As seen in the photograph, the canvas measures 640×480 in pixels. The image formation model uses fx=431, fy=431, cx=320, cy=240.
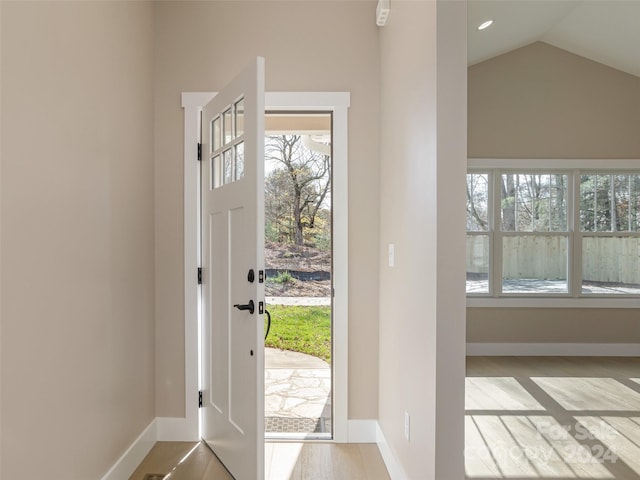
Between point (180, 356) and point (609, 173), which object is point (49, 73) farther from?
point (609, 173)

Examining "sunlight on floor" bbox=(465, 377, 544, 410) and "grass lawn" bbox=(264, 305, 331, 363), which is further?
"grass lawn" bbox=(264, 305, 331, 363)

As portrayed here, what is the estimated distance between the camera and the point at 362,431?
2.76 meters

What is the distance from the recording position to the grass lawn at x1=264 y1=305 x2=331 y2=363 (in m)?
3.86

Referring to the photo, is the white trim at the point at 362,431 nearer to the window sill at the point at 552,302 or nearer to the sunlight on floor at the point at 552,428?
the sunlight on floor at the point at 552,428

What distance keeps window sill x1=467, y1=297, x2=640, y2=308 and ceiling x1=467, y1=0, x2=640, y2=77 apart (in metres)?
2.66

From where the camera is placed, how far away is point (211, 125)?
2.66 m

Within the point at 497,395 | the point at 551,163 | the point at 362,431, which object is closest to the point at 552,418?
the point at 497,395

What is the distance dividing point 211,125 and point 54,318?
1461mm

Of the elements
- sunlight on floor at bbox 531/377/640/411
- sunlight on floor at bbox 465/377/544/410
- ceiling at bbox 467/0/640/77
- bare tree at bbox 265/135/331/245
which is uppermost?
ceiling at bbox 467/0/640/77

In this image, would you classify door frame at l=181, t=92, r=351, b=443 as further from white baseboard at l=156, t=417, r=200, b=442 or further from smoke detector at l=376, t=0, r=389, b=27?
smoke detector at l=376, t=0, r=389, b=27

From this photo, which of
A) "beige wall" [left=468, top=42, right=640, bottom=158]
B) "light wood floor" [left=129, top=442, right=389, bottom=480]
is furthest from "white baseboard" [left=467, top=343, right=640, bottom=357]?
"light wood floor" [left=129, top=442, right=389, bottom=480]

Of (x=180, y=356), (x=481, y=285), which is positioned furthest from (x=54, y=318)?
(x=481, y=285)

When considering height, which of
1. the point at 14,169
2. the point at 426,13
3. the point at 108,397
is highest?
the point at 426,13

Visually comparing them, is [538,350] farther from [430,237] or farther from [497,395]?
[430,237]
